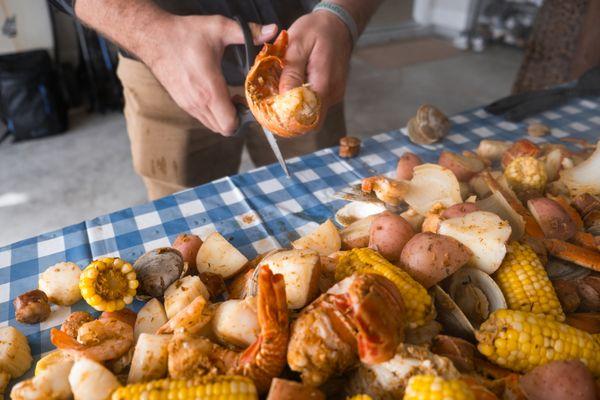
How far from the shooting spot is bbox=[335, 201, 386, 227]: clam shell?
4.60ft

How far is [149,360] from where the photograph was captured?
0.85m

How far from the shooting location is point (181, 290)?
3.40 feet

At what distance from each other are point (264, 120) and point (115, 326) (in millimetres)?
658

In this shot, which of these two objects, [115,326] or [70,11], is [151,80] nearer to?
[70,11]

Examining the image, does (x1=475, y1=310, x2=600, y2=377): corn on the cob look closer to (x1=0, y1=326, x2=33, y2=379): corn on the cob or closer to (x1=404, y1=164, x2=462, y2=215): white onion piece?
(x1=404, y1=164, x2=462, y2=215): white onion piece

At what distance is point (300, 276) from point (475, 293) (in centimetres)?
43

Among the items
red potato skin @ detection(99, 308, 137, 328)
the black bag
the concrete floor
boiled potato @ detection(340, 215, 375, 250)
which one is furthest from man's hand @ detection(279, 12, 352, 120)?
the black bag

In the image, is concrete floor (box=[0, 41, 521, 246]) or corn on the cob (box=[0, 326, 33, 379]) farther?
concrete floor (box=[0, 41, 521, 246])

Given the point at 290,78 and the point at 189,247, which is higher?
the point at 290,78

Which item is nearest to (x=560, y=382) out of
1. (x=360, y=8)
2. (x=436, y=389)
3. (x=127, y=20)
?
(x=436, y=389)

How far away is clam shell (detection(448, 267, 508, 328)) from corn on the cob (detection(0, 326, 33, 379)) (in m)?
0.97

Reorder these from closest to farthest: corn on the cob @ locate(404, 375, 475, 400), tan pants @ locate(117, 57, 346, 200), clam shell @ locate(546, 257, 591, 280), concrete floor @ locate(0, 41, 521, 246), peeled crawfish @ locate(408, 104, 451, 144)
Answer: corn on the cob @ locate(404, 375, 475, 400) → clam shell @ locate(546, 257, 591, 280) → peeled crawfish @ locate(408, 104, 451, 144) → tan pants @ locate(117, 57, 346, 200) → concrete floor @ locate(0, 41, 521, 246)

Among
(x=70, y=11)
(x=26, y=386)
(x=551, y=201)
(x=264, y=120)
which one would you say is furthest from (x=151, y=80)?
(x=551, y=201)

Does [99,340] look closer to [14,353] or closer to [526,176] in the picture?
[14,353]
